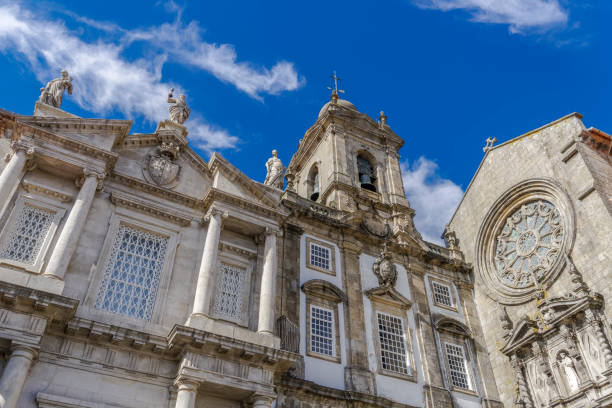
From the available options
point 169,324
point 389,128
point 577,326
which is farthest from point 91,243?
point 389,128

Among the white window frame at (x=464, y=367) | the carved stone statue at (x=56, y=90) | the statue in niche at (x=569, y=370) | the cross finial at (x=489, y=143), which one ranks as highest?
the cross finial at (x=489, y=143)

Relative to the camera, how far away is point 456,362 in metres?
20.1

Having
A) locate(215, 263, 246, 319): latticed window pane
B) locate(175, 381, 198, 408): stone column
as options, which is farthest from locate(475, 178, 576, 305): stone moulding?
locate(175, 381, 198, 408): stone column

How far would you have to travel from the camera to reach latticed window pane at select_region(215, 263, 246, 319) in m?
16.0

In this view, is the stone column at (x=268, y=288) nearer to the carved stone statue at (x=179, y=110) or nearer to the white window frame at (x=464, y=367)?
the carved stone statue at (x=179, y=110)

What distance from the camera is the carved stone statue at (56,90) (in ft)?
56.8

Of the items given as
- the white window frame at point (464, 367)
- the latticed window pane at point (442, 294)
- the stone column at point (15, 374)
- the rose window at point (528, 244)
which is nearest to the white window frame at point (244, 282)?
the stone column at point (15, 374)

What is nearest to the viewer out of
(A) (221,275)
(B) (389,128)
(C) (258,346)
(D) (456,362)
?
(C) (258,346)

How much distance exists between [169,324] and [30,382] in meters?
3.72

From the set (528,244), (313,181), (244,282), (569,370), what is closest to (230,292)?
(244,282)

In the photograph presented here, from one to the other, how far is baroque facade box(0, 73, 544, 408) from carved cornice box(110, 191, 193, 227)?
52 millimetres

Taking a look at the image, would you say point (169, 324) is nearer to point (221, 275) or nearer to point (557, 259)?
point (221, 275)

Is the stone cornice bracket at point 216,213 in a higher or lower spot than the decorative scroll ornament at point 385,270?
lower

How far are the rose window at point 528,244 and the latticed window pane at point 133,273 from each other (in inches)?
562
